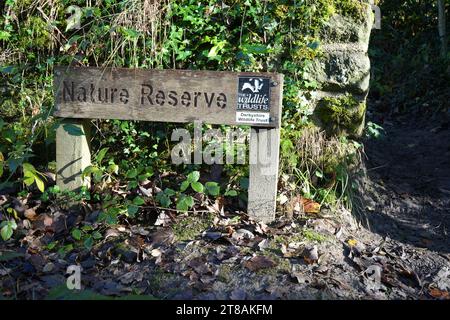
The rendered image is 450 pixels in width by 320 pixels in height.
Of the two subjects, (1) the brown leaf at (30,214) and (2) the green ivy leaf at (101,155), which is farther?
(2) the green ivy leaf at (101,155)

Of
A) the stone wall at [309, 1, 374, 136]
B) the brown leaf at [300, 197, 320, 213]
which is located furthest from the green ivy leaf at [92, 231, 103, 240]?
the stone wall at [309, 1, 374, 136]

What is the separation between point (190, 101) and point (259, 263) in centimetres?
127

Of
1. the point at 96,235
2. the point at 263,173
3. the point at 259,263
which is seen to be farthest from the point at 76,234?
the point at 263,173

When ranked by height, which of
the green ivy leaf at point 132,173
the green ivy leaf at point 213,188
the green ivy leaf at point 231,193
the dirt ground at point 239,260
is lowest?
the dirt ground at point 239,260

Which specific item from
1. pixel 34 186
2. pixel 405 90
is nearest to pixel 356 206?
pixel 34 186

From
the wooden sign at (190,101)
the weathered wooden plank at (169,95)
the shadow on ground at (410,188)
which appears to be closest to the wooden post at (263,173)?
the wooden sign at (190,101)

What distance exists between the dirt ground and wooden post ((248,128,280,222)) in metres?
0.12

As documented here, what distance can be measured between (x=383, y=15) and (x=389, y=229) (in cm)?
721

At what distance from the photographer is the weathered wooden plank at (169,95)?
4.03 meters

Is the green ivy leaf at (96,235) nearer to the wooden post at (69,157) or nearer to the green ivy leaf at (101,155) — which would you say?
the wooden post at (69,157)

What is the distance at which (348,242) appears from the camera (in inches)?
165
